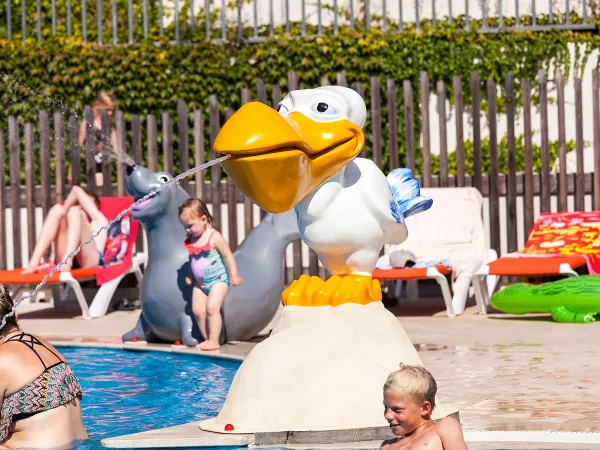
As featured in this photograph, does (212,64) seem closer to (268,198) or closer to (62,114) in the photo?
(62,114)

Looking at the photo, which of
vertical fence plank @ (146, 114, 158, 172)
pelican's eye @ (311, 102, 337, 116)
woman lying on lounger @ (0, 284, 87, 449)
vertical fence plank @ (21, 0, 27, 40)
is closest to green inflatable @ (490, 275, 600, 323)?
vertical fence plank @ (146, 114, 158, 172)

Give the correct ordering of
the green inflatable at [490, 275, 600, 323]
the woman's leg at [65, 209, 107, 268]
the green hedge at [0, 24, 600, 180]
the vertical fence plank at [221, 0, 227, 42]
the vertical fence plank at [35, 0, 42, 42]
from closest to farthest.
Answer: the green inflatable at [490, 275, 600, 323]
the woman's leg at [65, 209, 107, 268]
the green hedge at [0, 24, 600, 180]
the vertical fence plank at [221, 0, 227, 42]
the vertical fence plank at [35, 0, 42, 42]

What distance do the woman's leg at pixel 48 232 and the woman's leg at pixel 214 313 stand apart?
293 centimetres

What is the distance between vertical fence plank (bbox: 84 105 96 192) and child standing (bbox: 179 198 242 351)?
4.02 metres

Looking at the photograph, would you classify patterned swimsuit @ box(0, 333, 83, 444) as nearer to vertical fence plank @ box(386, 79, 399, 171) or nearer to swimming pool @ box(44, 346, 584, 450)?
swimming pool @ box(44, 346, 584, 450)

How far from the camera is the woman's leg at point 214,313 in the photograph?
27.7ft

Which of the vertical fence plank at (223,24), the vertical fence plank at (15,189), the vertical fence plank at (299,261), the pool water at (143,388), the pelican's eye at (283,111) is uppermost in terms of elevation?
the vertical fence plank at (223,24)

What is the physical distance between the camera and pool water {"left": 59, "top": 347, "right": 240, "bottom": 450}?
→ 641 cm

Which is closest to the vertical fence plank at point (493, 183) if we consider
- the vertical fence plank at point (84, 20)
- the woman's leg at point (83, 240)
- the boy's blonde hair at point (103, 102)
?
the woman's leg at point (83, 240)

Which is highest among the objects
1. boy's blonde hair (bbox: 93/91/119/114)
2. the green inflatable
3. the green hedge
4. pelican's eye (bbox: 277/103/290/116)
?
the green hedge

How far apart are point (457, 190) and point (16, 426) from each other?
675cm

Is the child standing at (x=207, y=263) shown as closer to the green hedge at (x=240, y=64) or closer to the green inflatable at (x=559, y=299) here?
the green inflatable at (x=559, y=299)

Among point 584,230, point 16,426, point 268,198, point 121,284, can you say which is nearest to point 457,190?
point 584,230

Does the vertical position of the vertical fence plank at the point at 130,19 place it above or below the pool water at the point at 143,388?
above
